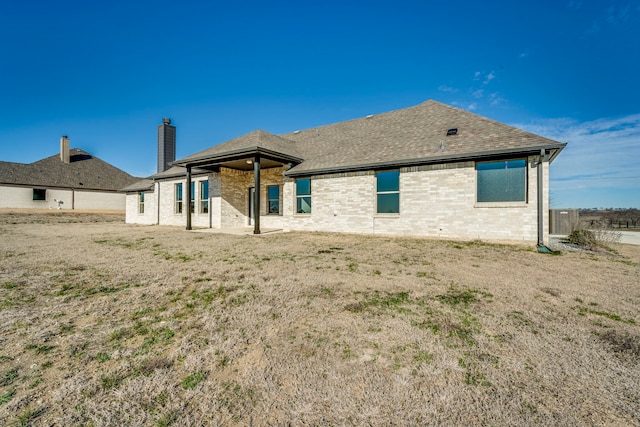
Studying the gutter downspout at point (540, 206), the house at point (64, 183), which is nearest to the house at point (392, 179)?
the gutter downspout at point (540, 206)

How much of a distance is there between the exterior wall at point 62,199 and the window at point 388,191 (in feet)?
103

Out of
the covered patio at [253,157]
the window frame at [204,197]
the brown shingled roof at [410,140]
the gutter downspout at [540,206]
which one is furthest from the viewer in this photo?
the window frame at [204,197]

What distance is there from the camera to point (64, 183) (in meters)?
28.1

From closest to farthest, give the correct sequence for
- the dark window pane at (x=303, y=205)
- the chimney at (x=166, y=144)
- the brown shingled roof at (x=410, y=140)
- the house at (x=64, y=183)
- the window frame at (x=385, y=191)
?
the brown shingled roof at (x=410, y=140) < the window frame at (x=385, y=191) < the dark window pane at (x=303, y=205) < the house at (x=64, y=183) < the chimney at (x=166, y=144)

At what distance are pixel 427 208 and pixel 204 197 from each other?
1345cm

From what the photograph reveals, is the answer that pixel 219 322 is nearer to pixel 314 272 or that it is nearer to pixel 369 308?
pixel 369 308

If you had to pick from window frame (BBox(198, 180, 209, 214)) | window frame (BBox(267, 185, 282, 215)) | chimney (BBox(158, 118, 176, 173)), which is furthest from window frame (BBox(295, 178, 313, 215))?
chimney (BBox(158, 118, 176, 173))

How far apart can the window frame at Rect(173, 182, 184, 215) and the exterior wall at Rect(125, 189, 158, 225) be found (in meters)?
2.65

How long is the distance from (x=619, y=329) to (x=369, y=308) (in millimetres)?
2942

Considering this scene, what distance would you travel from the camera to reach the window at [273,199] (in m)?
15.7

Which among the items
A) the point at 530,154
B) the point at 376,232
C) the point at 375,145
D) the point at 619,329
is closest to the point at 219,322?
the point at 619,329

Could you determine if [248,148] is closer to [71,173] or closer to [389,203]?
[389,203]

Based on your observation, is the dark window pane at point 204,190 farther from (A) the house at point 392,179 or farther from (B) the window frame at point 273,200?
(B) the window frame at point 273,200

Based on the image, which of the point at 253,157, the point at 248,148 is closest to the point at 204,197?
the point at 253,157
